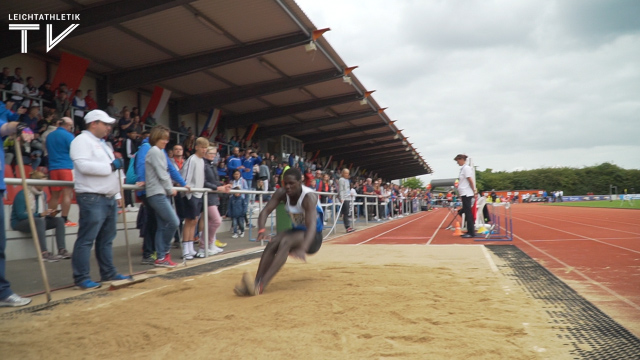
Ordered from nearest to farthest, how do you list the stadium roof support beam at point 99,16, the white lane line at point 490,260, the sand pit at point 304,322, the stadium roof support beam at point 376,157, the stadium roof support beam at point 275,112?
the sand pit at point 304,322
the white lane line at point 490,260
the stadium roof support beam at point 99,16
the stadium roof support beam at point 275,112
the stadium roof support beam at point 376,157

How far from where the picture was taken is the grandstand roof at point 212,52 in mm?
10047

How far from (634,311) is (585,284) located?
1.14 meters

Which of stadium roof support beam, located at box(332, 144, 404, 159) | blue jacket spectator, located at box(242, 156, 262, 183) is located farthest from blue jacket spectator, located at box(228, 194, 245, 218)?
stadium roof support beam, located at box(332, 144, 404, 159)

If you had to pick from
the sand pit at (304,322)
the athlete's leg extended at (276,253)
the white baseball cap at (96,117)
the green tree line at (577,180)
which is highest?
the green tree line at (577,180)

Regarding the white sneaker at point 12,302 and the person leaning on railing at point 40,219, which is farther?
the person leaning on railing at point 40,219

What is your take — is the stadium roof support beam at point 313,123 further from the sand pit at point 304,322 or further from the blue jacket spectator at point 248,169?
the sand pit at point 304,322

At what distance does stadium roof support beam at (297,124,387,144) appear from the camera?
27688 millimetres

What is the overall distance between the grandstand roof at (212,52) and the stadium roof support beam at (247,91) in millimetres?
37

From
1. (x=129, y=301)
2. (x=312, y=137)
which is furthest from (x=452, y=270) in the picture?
(x=312, y=137)

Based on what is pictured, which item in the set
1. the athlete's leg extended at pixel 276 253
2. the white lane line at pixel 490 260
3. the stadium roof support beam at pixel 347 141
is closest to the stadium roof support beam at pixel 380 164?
the stadium roof support beam at pixel 347 141

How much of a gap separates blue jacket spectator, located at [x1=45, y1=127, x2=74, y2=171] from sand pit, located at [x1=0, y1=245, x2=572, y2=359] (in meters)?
2.78

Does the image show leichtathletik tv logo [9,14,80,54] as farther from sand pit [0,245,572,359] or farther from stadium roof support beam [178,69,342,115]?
sand pit [0,245,572,359]

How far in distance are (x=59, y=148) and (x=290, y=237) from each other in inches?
163

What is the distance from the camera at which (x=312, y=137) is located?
93.4ft
